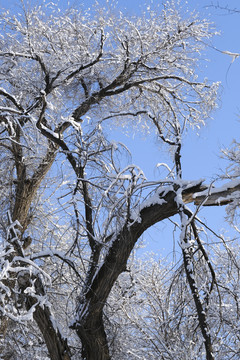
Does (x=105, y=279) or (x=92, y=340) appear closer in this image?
(x=105, y=279)

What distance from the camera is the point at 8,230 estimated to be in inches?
227

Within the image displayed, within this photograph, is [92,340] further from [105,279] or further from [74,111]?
[74,111]

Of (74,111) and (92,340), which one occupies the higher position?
(74,111)

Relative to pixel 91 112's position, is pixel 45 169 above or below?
below

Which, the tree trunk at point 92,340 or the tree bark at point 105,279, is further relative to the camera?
the tree trunk at point 92,340

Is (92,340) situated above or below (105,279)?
below

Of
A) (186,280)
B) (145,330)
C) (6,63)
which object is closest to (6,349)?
(145,330)

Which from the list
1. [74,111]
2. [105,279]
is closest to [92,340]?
[105,279]

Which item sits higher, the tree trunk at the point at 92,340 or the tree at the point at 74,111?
the tree at the point at 74,111

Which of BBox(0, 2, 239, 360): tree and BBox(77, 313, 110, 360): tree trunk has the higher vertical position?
BBox(0, 2, 239, 360): tree

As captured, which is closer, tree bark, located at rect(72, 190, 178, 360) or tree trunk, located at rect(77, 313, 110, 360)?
tree bark, located at rect(72, 190, 178, 360)

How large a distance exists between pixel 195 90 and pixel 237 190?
18.4ft

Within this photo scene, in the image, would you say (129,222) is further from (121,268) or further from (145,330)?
(145,330)

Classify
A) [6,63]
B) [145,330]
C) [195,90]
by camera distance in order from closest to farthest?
[145,330]
[6,63]
[195,90]
